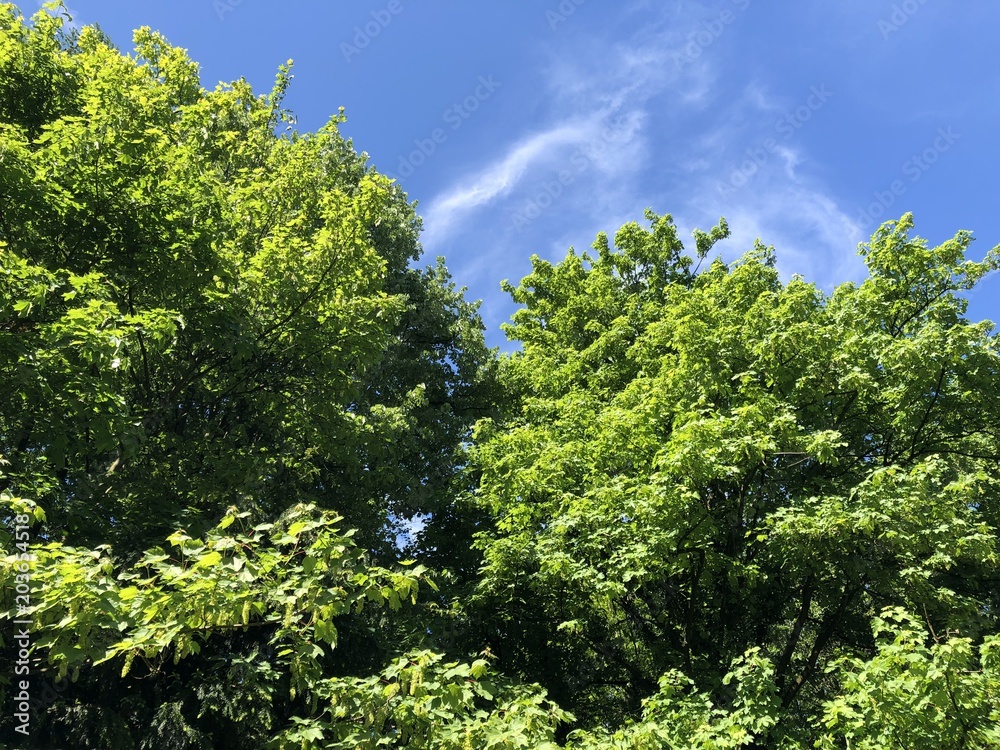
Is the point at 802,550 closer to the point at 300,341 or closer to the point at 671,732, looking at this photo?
the point at 671,732

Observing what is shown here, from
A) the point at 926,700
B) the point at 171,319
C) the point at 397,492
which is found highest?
the point at 397,492

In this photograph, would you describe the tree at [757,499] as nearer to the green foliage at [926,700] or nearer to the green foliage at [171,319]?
the green foliage at [926,700]

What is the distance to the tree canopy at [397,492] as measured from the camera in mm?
5527

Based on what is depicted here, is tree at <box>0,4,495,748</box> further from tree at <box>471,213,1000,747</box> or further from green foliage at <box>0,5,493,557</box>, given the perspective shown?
tree at <box>471,213,1000,747</box>

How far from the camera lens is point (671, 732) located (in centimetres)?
815

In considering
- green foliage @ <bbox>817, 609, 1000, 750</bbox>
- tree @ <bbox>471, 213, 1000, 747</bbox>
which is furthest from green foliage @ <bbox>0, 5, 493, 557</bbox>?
green foliage @ <bbox>817, 609, 1000, 750</bbox>

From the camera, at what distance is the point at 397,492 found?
15.1 meters

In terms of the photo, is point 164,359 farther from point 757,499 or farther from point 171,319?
point 757,499

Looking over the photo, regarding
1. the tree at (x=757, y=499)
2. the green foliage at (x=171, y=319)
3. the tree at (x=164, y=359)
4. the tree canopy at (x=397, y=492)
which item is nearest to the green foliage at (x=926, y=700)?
the tree canopy at (x=397, y=492)

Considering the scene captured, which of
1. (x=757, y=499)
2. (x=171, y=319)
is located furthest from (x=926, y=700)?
(x=171, y=319)

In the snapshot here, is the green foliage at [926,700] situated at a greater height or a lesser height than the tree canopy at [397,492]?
lesser

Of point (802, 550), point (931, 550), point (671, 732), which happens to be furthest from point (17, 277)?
point (931, 550)

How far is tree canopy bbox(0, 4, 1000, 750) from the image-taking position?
5.53 metres

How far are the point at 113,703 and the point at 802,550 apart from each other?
9284 millimetres
